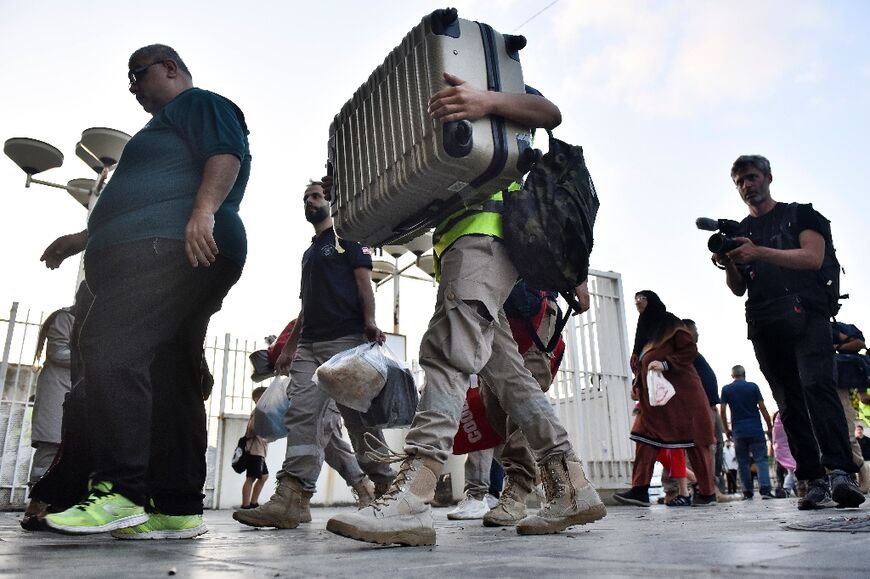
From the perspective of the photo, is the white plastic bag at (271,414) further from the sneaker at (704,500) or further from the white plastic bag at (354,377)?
the sneaker at (704,500)

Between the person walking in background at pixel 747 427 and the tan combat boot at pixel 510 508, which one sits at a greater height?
the person walking in background at pixel 747 427

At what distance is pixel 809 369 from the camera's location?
3.43 metres

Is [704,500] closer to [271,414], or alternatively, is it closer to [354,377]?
[271,414]

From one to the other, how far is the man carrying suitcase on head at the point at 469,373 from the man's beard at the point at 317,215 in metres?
1.76

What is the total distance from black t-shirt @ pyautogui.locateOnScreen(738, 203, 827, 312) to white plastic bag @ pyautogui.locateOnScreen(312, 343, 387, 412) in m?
2.17

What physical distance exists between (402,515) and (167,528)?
3.60ft

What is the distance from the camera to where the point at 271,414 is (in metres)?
4.27

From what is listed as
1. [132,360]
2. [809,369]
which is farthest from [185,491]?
[809,369]

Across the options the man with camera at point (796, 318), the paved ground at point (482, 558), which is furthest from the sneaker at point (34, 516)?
the man with camera at point (796, 318)

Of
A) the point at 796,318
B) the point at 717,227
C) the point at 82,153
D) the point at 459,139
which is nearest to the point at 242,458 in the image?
the point at 82,153

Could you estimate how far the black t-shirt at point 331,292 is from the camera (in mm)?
3697

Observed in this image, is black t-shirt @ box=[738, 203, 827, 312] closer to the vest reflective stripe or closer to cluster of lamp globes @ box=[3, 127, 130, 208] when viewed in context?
the vest reflective stripe

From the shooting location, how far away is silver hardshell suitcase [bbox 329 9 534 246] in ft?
6.95

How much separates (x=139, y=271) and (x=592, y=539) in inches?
71.2
